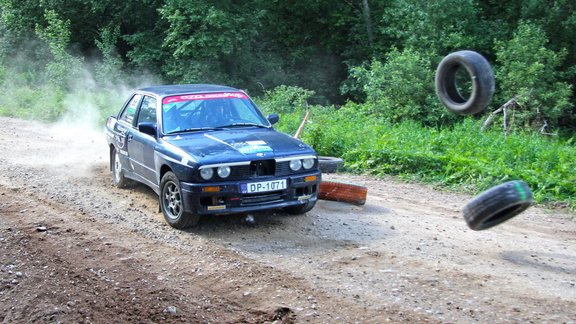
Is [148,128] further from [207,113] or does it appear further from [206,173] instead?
[206,173]

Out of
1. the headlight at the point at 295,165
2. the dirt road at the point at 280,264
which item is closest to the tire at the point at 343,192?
the dirt road at the point at 280,264

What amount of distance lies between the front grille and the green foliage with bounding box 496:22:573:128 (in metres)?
11.6

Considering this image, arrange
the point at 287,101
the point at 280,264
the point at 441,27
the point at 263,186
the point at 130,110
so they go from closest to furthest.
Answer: the point at 280,264 → the point at 263,186 → the point at 130,110 → the point at 287,101 → the point at 441,27

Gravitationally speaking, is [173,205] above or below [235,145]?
below

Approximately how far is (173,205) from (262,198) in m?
1.16

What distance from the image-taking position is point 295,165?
8.39 m

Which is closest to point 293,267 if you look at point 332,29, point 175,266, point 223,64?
point 175,266

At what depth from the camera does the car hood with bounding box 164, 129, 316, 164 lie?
318 inches

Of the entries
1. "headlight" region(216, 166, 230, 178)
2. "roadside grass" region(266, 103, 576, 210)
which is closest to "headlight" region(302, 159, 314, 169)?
"headlight" region(216, 166, 230, 178)

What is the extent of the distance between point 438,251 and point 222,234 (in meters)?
2.56

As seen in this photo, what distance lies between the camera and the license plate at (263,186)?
8023 millimetres

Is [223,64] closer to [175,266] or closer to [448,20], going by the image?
[448,20]

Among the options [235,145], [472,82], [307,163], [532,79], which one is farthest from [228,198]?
[532,79]

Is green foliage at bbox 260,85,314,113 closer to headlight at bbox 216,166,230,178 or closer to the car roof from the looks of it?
the car roof
